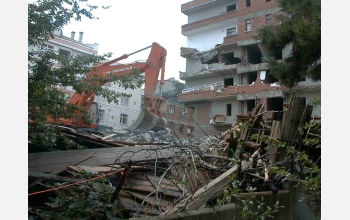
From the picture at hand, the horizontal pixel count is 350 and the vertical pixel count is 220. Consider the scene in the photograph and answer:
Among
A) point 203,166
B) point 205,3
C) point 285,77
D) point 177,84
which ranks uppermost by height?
point 205,3

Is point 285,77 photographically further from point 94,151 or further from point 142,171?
point 94,151

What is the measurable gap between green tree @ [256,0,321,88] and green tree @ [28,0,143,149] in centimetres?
353

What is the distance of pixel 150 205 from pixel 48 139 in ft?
9.95

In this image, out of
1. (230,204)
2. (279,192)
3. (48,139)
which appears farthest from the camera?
(48,139)

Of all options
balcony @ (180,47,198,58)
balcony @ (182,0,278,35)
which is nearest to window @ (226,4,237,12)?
balcony @ (182,0,278,35)

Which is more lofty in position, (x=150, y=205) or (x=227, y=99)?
(x=227, y=99)

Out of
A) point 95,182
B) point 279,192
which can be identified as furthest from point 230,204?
point 95,182

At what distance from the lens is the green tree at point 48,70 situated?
5.43 metres

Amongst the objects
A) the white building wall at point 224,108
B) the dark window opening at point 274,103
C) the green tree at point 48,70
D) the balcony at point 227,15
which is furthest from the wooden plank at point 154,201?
the balcony at point 227,15

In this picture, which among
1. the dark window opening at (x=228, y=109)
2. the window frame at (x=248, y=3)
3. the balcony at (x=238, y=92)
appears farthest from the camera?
the window frame at (x=248, y=3)

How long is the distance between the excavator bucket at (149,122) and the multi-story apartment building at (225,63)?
454 inches

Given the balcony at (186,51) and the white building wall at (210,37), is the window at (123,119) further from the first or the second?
the white building wall at (210,37)

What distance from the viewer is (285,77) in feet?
22.1

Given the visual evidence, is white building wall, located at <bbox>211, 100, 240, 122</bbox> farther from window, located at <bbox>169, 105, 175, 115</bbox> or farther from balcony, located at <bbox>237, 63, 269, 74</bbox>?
window, located at <bbox>169, 105, 175, 115</bbox>
